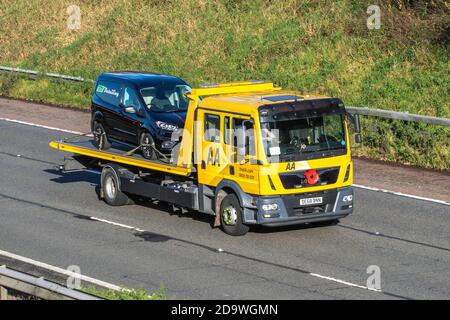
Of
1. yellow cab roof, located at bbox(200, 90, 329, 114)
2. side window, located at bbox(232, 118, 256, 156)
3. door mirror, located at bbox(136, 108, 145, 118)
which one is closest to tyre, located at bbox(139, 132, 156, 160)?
door mirror, located at bbox(136, 108, 145, 118)

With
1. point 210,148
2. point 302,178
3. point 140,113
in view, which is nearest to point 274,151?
point 302,178

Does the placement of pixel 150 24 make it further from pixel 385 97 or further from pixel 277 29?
pixel 385 97

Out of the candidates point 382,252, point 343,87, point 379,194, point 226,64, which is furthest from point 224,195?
point 226,64

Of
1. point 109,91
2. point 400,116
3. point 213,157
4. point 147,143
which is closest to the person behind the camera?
point 213,157

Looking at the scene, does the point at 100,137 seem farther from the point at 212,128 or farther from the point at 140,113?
the point at 212,128

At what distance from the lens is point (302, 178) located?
1777 cm

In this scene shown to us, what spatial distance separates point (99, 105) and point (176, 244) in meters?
5.95

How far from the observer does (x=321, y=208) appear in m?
18.2

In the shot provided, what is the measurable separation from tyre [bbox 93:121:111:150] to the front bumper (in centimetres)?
535

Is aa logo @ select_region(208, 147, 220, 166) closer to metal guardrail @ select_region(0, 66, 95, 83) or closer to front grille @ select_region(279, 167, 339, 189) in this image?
front grille @ select_region(279, 167, 339, 189)

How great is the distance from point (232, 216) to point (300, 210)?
124 cm

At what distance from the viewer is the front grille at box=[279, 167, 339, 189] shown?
17.7 meters

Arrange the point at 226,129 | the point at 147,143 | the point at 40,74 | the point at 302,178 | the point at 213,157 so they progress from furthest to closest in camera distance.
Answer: the point at 40,74 → the point at 147,143 → the point at 213,157 → the point at 226,129 → the point at 302,178

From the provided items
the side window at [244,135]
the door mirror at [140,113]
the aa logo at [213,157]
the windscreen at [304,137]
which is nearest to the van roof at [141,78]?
the door mirror at [140,113]
